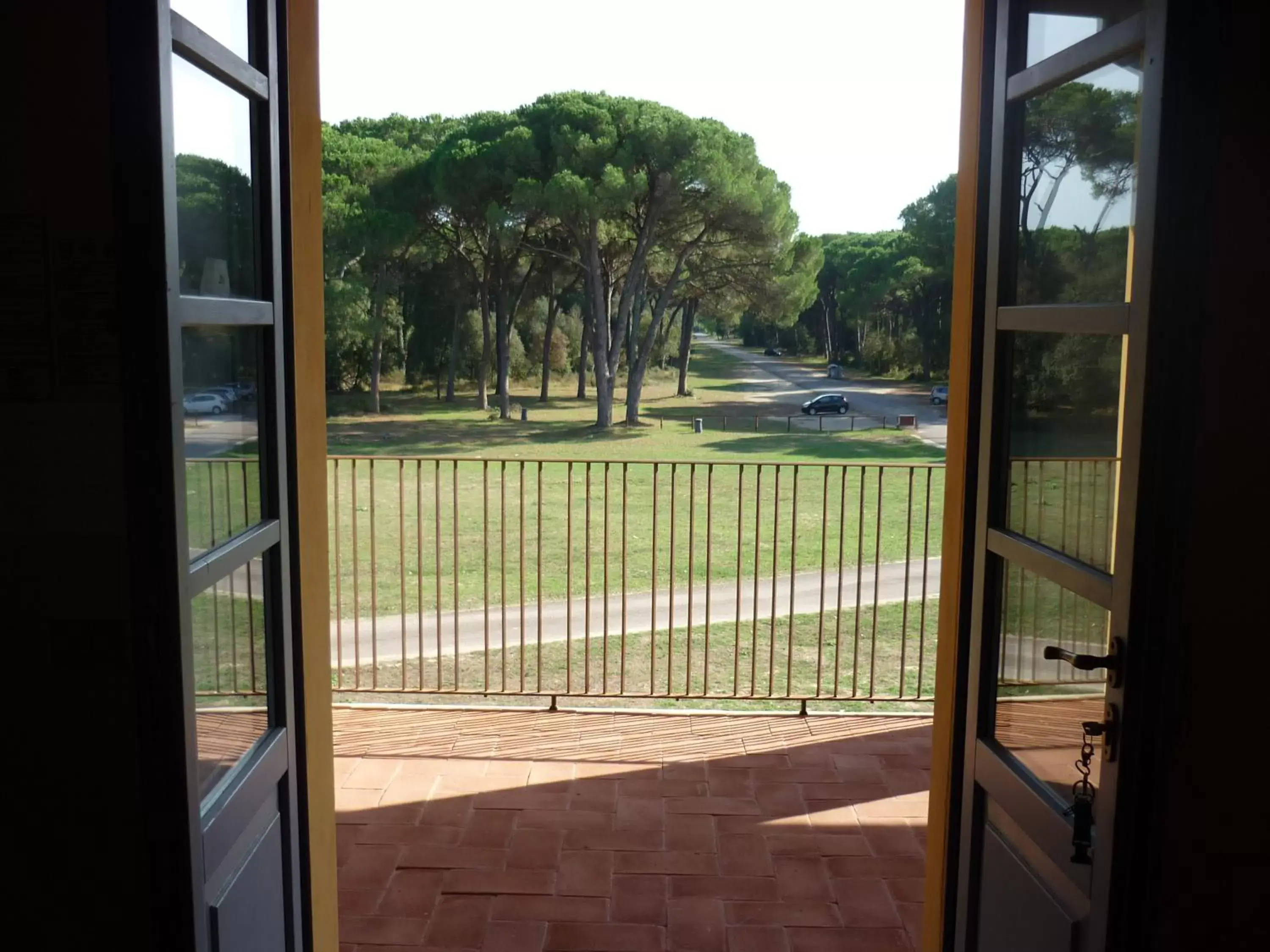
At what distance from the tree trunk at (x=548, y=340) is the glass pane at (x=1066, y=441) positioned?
71.1ft

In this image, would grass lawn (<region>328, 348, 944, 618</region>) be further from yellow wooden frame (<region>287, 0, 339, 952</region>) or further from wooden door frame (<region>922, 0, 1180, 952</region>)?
wooden door frame (<region>922, 0, 1180, 952</region>)

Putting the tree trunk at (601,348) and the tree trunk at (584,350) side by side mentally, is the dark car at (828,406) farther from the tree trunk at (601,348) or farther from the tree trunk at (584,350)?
the tree trunk at (601,348)

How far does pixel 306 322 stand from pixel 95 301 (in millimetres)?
597

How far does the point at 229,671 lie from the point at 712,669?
482 cm

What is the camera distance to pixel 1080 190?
1597mm

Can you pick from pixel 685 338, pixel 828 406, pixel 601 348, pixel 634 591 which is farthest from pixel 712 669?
pixel 685 338

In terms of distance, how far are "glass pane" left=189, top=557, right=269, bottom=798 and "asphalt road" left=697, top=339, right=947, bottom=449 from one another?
19041mm

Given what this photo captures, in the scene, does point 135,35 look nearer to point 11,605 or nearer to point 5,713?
point 11,605

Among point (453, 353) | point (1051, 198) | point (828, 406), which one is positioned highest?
point (1051, 198)

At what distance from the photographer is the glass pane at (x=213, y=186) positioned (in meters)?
1.42

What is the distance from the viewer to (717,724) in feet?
13.6

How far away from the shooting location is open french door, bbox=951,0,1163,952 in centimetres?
136

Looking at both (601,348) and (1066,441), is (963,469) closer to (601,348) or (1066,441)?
(1066,441)

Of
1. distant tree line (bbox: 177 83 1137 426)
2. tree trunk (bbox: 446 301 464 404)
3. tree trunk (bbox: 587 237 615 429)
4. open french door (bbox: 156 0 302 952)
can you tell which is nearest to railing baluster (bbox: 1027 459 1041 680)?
open french door (bbox: 156 0 302 952)
